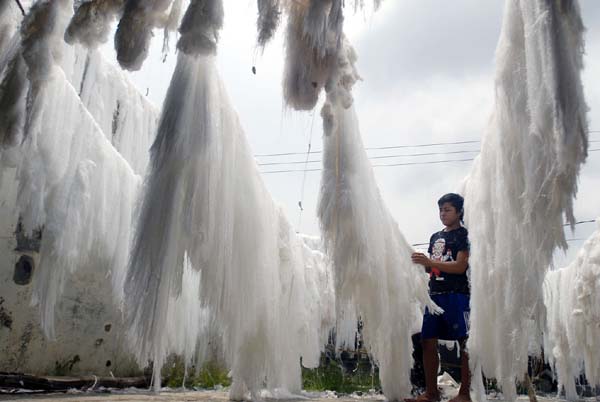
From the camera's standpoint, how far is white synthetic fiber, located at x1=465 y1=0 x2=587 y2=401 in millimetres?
2301

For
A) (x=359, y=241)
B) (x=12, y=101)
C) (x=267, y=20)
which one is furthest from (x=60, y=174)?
(x=359, y=241)

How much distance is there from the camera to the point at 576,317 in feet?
23.5

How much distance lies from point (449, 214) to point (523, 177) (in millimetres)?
1132

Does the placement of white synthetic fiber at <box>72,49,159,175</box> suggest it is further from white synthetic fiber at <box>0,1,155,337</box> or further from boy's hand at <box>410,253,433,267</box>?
boy's hand at <box>410,253,433,267</box>

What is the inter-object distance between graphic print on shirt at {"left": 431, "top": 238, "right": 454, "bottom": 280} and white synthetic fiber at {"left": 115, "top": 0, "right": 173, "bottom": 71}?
7.48 feet

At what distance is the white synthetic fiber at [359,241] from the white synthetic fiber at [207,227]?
0.48 m

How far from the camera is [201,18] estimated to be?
2.75 metres

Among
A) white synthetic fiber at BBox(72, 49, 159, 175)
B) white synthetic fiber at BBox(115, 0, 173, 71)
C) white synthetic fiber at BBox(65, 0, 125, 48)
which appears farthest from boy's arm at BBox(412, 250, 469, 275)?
white synthetic fiber at BBox(72, 49, 159, 175)

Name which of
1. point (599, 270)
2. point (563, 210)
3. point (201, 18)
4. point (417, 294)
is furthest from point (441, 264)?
point (599, 270)

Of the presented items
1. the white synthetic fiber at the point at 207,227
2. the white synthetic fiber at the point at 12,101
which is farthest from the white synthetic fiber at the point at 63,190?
the white synthetic fiber at the point at 207,227

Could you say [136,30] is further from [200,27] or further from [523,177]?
[523,177]

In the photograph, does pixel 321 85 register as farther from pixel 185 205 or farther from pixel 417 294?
pixel 417 294

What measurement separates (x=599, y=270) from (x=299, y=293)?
3.66 meters

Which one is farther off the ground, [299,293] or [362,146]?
[362,146]
